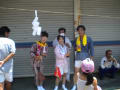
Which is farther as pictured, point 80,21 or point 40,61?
point 80,21

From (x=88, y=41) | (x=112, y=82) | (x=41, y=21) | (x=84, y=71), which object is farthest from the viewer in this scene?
(x=41, y=21)

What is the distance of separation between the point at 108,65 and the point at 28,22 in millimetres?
2849

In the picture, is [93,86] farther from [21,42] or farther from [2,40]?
[21,42]

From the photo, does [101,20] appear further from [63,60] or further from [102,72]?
[63,60]

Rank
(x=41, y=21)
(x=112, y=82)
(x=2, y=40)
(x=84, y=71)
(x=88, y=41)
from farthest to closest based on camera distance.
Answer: (x=41, y=21), (x=112, y=82), (x=88, y=41), (x=2, y=40), (x=84, y=71)

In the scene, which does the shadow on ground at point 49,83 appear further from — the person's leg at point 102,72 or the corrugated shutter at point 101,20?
the corrugated shutter at point 101,20

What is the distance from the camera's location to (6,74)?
19.6 ft

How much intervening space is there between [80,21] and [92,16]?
459 mm

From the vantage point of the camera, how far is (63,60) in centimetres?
742

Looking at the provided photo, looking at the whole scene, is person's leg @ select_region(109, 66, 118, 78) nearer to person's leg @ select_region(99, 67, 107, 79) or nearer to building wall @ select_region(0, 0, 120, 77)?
person's leg @ select_region(99, 67, 107, 79)

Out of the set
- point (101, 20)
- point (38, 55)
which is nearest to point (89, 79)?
point (38, 55)

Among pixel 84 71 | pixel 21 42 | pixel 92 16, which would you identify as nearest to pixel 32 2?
pixel 21 42

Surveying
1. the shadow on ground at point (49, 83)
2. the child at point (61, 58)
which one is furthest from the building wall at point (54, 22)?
the child at point (61, 58)

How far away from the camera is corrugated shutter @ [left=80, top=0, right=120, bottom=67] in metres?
9.16
